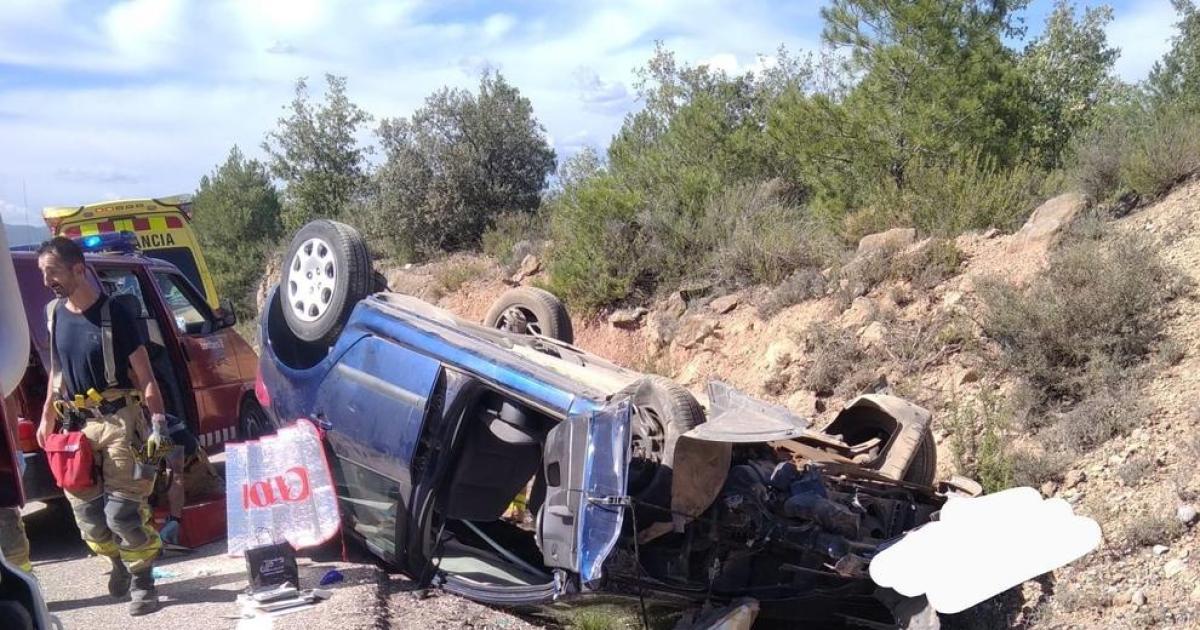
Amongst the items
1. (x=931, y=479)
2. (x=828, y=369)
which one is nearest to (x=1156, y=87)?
(x=828, y=369)

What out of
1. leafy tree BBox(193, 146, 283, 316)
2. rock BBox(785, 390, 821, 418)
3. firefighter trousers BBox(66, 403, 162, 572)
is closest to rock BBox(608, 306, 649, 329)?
rock BBox(785, 390, 821, 418)

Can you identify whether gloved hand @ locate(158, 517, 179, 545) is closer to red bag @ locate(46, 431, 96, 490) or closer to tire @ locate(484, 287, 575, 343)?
red bag @ locate(46, 431, 96, 490)

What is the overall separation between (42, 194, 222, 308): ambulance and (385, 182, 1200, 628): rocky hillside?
469 centimetres

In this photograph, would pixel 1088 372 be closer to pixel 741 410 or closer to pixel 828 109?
pixel 741 410

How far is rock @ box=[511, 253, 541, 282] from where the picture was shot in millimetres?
14531

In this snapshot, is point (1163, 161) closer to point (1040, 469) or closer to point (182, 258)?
point (1040, 469)

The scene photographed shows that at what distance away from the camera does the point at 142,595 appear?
534cm

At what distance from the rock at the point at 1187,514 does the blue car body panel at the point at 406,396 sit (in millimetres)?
3028

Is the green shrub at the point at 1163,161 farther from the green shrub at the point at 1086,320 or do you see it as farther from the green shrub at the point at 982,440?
the green shrub at the point at 982,440

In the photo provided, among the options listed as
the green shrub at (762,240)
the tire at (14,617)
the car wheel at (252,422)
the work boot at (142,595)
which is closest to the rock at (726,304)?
the green shrub at (762,240)

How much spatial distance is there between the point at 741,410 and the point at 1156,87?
54.3 ft

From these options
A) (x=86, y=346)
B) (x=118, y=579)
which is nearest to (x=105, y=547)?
(x=118, y=579)

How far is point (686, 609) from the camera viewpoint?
4566mm

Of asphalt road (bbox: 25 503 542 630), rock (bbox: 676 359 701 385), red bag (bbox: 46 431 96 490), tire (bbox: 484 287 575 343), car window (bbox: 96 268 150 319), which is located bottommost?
asphalt road (bbox: 25 503 542 630)
